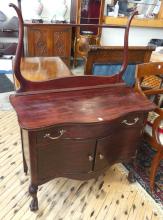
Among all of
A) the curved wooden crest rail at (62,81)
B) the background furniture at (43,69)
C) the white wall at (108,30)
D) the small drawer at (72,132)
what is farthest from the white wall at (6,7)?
the small drawer at (72,132)

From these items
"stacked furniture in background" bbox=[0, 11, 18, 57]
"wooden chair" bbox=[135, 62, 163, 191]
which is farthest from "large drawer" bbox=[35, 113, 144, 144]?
"stacked furniture in background" bbox=[0, 11, 18, 57]

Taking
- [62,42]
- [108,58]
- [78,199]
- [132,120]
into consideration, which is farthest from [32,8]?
[78,199]

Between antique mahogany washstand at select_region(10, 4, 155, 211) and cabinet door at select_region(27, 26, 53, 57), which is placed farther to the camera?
cabinet door at select_region(27, 26, 53, 57)

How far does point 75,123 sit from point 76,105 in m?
0.17

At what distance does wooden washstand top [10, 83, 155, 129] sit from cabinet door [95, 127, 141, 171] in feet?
0.58

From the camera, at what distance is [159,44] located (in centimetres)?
428

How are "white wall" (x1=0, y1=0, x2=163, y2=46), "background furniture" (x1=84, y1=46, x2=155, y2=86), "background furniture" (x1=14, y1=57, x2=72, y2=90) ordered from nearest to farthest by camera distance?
"background furniture" (x1=84, y1=46, x2=155, y2=86) < "background furniture" (x1=14, y1=57, x2=72, y2=90) < "white wall" (x1=0, y1=0, x2=163, y2=46)

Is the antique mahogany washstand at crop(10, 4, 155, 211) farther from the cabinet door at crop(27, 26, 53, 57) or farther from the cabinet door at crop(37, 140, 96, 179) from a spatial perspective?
the cabinet door at crop(27, 26, 53, 57)

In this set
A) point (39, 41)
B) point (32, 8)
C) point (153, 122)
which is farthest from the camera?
point (32, 8)

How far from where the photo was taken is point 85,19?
3904 mm

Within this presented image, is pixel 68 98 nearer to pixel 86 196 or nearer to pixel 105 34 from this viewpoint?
pixel 86 196

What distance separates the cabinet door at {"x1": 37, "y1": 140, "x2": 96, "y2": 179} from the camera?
1226 mm

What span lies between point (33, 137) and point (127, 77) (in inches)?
56.4

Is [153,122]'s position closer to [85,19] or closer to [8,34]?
[85,19]
